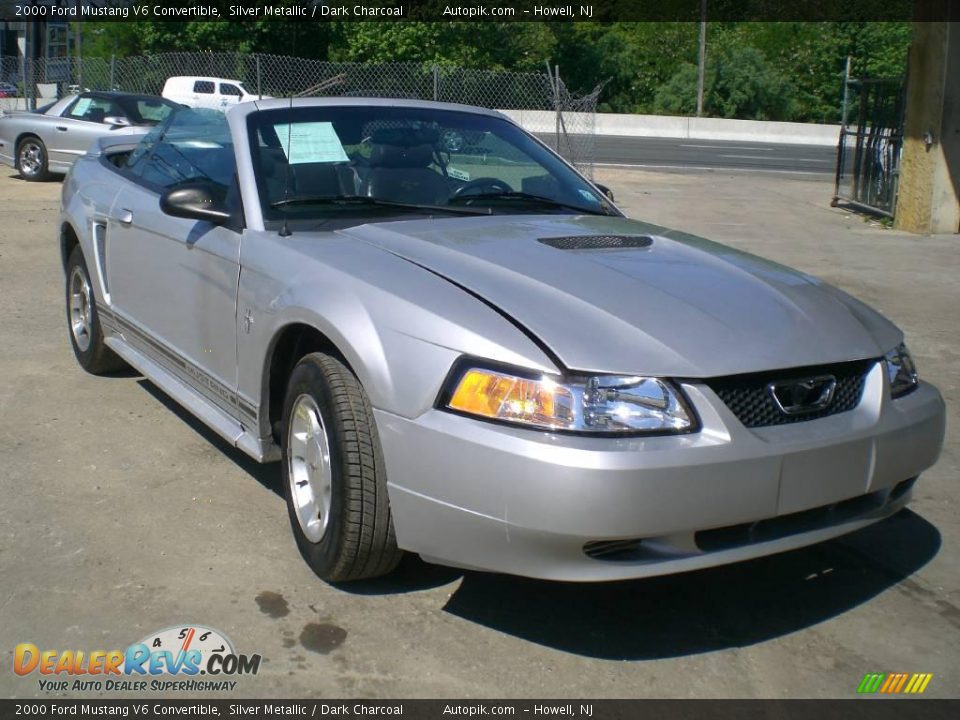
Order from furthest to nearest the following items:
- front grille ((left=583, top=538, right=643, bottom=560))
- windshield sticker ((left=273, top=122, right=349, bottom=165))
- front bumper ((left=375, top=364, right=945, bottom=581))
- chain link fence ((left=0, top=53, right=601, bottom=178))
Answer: chain link fence ((left=0, top=53, right=601, bottom=178)) → windshield sticker ((left=273, top=122, right=349, bottom=165)) → front grille ((left=583, top=538, right=643, bottom=560)) → front bumper ((left=375, top=364, right=945, bottom=581))

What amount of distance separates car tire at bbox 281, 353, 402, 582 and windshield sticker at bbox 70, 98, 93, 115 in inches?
597

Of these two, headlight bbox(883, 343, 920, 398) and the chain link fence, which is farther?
the chain link fence

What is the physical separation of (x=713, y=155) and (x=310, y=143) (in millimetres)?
27575

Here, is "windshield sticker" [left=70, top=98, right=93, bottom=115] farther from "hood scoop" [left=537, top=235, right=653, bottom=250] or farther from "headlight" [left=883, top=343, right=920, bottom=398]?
"headlight" [left=883, top=343, right=920, bottom=398]

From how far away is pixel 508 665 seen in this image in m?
3.28

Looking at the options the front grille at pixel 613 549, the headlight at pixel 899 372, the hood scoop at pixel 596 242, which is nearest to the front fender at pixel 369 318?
the front grille at pixel 613 549

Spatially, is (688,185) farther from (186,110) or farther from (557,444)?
(557,444)

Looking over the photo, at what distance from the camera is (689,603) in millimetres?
3713

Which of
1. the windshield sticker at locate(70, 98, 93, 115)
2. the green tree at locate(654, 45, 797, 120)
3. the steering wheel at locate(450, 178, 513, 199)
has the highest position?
the green tree at locate(654, 45, 797, 120)

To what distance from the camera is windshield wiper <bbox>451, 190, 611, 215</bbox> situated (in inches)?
179

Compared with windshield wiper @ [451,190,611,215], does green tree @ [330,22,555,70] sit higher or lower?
higher

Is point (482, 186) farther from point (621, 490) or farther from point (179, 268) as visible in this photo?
point (621, 490)

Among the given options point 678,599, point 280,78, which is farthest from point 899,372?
point 280,78
